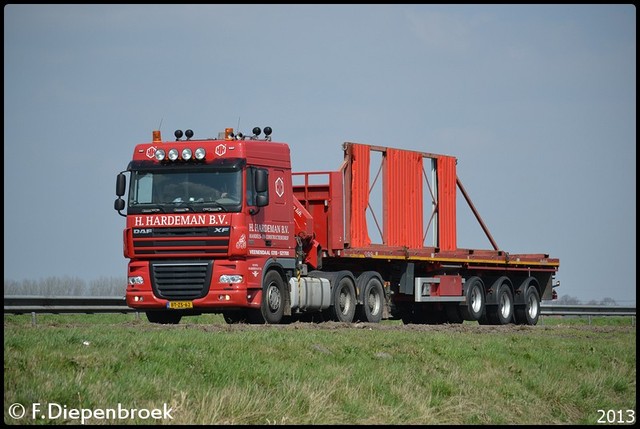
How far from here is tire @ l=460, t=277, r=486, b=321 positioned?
30875 mm

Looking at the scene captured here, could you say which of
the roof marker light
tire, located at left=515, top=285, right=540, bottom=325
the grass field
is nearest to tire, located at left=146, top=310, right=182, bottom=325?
the roof marker light

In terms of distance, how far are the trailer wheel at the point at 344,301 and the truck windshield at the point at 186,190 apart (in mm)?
4000

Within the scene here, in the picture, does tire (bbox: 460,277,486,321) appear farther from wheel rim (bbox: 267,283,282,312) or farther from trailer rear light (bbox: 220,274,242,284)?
trailer rear light (bbox: 220,274,242,284)

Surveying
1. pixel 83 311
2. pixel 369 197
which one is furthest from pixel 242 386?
pixel 83 311

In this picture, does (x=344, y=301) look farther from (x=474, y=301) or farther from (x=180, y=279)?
(x=474, y=301)

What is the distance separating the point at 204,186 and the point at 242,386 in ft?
28.9

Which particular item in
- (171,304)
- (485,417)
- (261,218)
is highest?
(261,218)

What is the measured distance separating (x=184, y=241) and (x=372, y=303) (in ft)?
20.1

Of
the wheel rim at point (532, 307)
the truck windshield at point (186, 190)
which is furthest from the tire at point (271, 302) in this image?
the wheel rim at point (532, 307)

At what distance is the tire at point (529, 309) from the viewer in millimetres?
33625

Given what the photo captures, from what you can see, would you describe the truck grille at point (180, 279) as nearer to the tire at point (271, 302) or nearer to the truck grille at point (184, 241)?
the truck grille at point (184, 241)

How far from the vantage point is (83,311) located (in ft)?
96.2

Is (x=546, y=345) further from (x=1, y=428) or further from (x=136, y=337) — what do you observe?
(x=1, y=428)

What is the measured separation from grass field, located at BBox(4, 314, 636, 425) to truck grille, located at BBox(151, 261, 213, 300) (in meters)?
1.88
